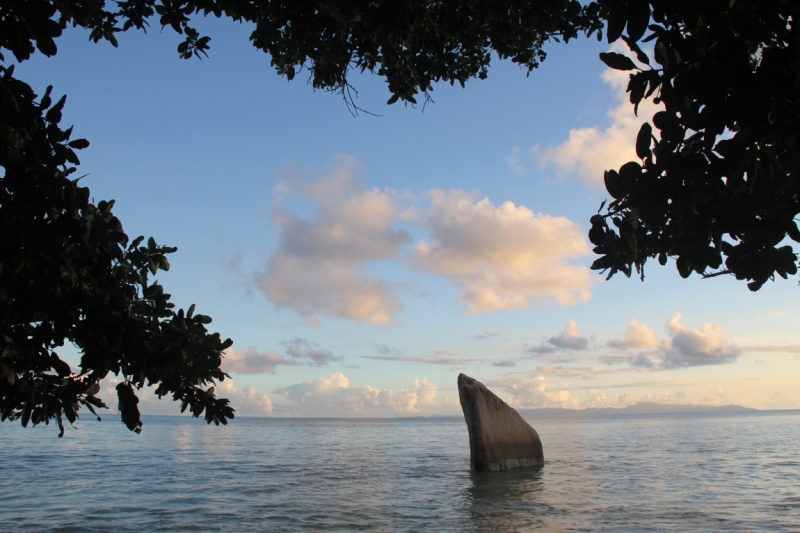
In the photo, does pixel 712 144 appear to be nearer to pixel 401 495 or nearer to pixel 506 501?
pixel 506 501

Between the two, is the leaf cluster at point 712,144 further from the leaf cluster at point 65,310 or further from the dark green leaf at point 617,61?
the leaf cluster at point 65,310

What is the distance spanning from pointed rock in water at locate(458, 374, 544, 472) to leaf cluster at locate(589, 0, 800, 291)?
1413cm

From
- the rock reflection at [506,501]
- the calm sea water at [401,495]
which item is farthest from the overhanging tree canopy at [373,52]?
the rock reflection at [506,501]

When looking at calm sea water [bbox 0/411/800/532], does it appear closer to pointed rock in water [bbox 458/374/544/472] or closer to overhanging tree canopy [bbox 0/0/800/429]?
pointed rock in water [bbox 458/374/544/472]

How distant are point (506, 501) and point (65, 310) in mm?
10452

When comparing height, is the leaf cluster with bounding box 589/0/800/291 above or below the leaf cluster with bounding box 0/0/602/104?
below

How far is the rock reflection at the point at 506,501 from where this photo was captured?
31.8ft

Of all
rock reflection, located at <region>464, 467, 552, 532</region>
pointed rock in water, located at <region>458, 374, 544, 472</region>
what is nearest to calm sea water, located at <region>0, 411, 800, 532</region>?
rock reflection, located at <region>464, 467, 552, 532</region>

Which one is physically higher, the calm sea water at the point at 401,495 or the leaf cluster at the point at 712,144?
the leaf cluster at the point at 712,144

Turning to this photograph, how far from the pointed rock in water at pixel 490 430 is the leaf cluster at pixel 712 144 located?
46.4 ft

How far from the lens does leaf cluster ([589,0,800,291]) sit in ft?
7.76

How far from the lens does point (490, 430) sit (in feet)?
55.0

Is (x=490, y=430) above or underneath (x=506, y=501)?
above

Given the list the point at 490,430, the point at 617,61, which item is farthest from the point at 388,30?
the point at 490,430
